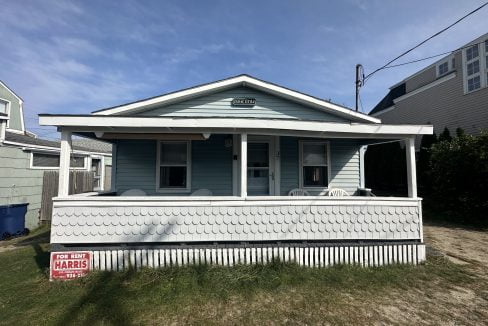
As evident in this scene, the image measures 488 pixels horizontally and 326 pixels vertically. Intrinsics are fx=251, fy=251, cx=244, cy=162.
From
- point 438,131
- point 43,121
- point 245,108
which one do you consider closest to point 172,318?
point 43,121

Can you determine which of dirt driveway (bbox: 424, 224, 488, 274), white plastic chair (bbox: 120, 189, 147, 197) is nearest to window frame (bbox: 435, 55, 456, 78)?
dirt driveway (bbox: 424, 224, 488, 274)

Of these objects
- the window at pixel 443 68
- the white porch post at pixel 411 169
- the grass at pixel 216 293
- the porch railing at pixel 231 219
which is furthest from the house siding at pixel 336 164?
the window at pixel 443 68

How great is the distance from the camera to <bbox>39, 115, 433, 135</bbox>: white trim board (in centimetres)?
480

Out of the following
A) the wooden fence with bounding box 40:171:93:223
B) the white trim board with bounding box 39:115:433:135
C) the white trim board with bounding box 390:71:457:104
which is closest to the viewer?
the white trim board with bounding box 39:115:433:135

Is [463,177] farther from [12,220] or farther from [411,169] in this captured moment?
[12,220]

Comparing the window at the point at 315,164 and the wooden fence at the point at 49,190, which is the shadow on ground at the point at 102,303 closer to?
the window at the point at 315,164

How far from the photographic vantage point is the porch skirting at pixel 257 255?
4746 mm

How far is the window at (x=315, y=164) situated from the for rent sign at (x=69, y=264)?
5.56m

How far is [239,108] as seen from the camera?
707 centimetres

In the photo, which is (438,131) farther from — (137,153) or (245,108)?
(137,153)

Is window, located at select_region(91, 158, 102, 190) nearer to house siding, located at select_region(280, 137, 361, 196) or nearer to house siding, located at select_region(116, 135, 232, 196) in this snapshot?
house siding, located at select_region(116, 135, 232, 196)

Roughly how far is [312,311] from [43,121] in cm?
574

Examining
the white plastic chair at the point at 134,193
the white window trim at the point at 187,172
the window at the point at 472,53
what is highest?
the window at the point at 472,53

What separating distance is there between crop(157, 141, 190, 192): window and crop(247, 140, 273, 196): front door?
172cm
